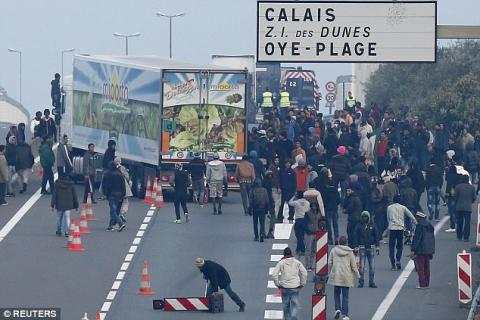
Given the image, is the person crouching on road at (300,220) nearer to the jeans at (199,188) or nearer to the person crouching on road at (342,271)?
the person crouching on road at (342,271)

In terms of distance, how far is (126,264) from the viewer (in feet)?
122

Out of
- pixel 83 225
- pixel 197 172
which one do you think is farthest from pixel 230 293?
pixel 197 172

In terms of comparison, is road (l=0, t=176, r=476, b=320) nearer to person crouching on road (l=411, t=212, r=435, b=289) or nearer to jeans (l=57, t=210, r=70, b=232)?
jeans (l=57, t=210, r=70, b=232)

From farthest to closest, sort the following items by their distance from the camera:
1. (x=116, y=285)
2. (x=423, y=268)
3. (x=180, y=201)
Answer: (x=180, y=201) < (x=116, y=285) < (x=423, y=268)

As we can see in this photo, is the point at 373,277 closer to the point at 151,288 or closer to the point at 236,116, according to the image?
the point at 151,288

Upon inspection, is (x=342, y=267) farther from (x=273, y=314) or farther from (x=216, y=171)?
(x=216, y=171)

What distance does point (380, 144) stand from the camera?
1909 inches

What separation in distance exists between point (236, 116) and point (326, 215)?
7.64 m

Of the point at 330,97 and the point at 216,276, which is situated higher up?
the point at 330,97

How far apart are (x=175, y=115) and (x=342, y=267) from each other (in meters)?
15.5

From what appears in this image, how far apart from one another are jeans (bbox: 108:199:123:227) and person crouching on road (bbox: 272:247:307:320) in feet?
34.6

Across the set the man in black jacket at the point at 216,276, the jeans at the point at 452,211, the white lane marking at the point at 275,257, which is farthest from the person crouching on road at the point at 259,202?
the man in black jacket at the point at 216,276

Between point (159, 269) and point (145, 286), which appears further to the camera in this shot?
point (159, 269)

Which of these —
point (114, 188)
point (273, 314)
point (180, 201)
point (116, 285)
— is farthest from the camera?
point (180, 201)
